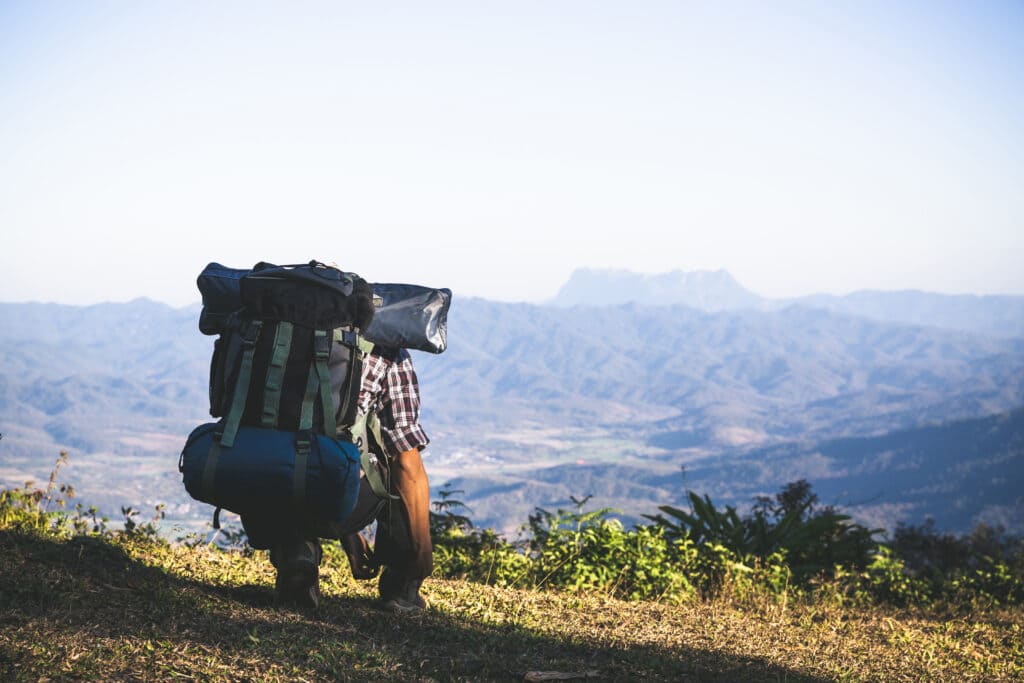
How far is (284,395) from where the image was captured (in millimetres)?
3771

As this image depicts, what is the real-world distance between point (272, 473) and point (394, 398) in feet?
2.70

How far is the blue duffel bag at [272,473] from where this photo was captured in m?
3.67

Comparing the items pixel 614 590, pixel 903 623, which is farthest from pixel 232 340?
pixel 903 623

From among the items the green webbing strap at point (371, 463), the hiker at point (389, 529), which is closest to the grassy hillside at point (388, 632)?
the hiker at point (389, 529)

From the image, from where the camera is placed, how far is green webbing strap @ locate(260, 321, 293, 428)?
12.3 ft

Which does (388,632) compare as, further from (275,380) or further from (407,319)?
(407,319)

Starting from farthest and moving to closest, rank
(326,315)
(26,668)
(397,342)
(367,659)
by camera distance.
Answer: (397,342) → (326,315) → (367,659) → (26,668)

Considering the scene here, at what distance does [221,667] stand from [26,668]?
64 centimetres

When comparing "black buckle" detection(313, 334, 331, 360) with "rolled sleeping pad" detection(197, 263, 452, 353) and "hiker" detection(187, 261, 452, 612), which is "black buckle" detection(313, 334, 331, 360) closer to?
"hiker" detection(187, 261, 452, 612)

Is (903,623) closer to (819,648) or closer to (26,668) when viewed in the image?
(819,648)

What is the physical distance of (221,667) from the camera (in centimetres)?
333

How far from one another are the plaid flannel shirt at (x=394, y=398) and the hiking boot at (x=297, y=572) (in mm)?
619

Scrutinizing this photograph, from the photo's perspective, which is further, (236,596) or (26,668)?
(236,596)

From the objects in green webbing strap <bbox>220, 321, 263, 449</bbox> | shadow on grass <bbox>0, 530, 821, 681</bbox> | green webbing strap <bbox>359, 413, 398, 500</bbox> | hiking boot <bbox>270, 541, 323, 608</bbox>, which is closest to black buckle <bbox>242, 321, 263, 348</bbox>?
green webbing strap <bbox>220, 321, 263, 449</bbox>
